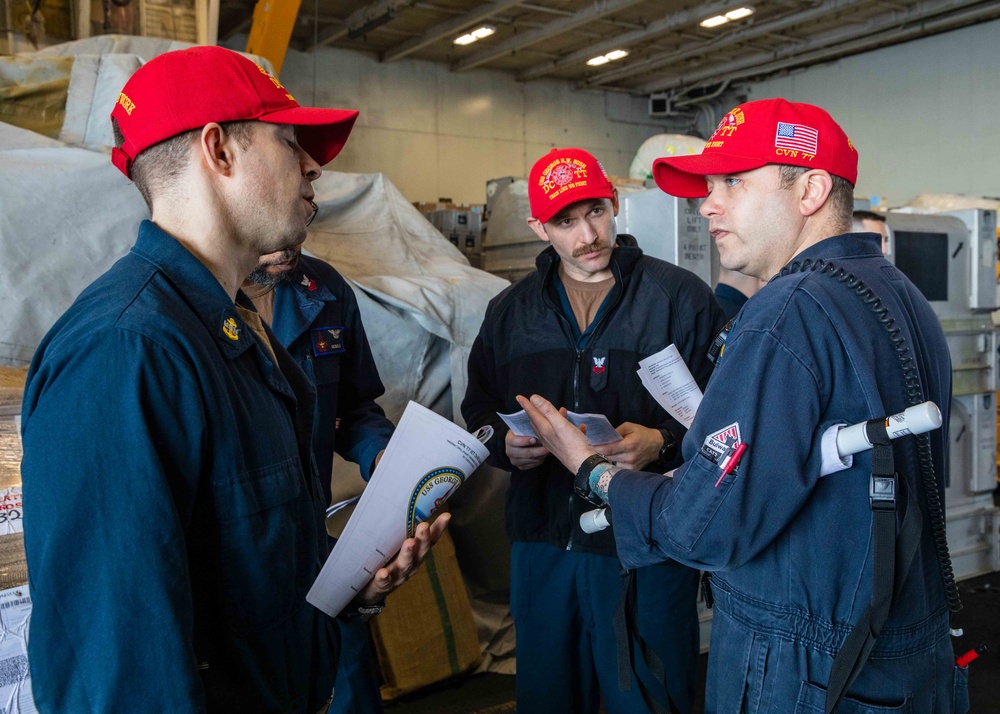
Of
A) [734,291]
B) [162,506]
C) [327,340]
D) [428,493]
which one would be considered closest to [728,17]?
[734,291]

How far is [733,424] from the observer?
1219 mm

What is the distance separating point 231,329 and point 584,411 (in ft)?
4.18

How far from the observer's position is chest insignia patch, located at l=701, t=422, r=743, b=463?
121cm

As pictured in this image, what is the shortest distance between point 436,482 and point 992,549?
13.6 ft

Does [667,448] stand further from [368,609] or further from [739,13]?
[739,13]

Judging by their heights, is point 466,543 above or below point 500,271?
below

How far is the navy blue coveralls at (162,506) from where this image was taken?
33.7 inches

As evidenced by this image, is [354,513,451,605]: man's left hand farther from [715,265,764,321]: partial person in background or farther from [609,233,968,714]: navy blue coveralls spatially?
[715,265,764,321]: partial person in background

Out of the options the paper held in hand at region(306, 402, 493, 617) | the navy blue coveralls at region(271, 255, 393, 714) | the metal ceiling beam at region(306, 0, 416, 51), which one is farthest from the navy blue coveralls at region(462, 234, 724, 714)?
the metal ceiling beam at region(306, 0, 416, 51)

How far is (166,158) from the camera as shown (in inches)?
43.7

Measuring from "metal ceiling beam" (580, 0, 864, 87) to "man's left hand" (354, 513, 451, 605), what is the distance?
364 inches

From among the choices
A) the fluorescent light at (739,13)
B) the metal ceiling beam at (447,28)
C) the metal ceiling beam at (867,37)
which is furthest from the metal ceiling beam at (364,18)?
the metal ceiling beam at (867,37)

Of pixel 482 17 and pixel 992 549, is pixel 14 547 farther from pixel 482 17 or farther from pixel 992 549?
pixel 482 17

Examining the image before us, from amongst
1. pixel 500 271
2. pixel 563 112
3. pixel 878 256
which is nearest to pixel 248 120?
pixel 878 256
